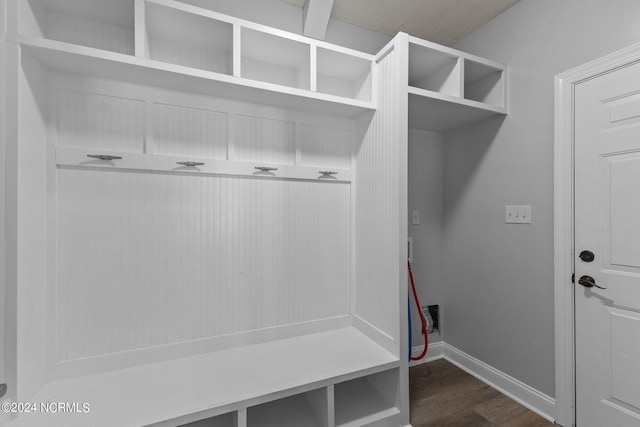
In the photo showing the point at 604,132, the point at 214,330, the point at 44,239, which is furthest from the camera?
the point at 214,330

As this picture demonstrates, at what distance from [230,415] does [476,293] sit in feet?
6.17

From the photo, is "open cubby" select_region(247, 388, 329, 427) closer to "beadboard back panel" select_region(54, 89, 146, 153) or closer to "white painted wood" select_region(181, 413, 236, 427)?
"white painted wood" select_region(181, 413, 236, 427)

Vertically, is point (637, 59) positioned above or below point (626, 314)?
above

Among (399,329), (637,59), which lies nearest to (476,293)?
(399,329)

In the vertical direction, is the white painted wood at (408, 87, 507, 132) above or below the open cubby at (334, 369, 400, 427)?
above

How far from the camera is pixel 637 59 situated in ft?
4.46

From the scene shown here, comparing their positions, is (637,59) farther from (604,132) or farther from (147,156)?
(147,156)

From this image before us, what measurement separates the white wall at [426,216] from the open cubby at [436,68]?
0.44 meters

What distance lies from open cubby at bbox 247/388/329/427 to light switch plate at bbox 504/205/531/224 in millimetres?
1615

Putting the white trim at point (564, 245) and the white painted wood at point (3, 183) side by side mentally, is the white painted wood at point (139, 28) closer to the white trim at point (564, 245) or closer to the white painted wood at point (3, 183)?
the white painted wood at point (3, 183)

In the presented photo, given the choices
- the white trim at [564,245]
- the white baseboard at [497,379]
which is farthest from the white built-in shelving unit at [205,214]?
the white baseboard at [497,379]

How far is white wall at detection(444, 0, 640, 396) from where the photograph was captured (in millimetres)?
1612

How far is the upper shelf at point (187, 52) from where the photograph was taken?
49.9 inches

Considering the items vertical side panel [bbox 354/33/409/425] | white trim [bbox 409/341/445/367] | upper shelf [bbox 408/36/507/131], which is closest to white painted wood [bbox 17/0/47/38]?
vertical side panel [bbox 354/33/409/425]
